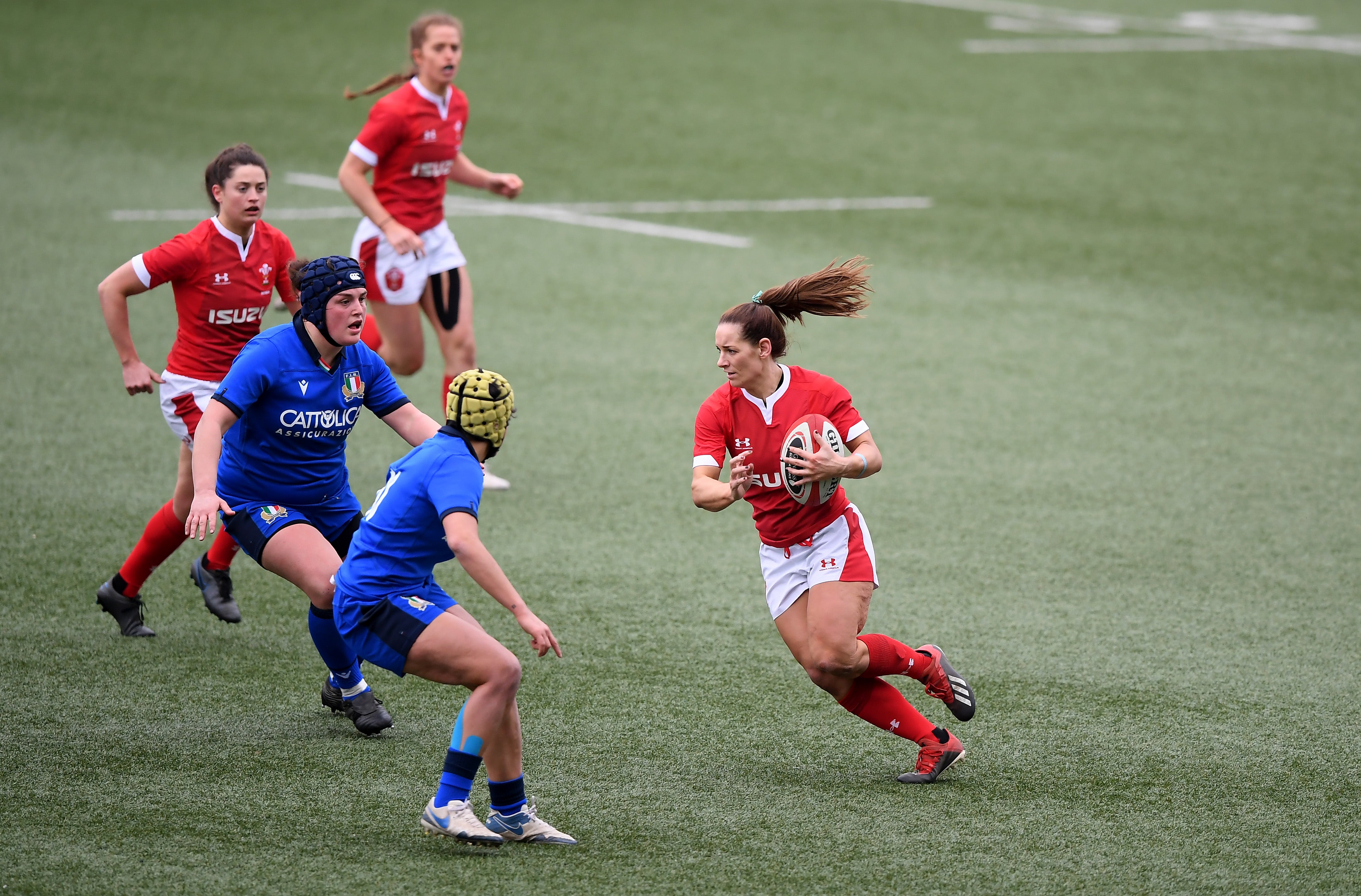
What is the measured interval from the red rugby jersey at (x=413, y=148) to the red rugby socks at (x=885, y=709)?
4.52 m

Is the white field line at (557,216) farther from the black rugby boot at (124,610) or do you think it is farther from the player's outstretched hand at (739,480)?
the player's outstretched hand at (739,480)

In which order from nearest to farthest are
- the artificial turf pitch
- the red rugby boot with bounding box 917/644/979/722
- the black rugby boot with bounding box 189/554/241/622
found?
1. the artificial turf pitch
2. the red rugby boot with bounding box 917/644/979/722
3. the black rugby boot with bounding box 189/554/241/622

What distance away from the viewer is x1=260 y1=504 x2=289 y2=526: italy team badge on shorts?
→ 18.8 ft

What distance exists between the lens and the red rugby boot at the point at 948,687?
562 centimetres

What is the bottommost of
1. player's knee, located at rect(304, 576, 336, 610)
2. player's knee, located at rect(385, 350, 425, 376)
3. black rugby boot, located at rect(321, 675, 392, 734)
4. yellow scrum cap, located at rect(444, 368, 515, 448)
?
black rugby boot, located at rect(321, 675, 392, 734)

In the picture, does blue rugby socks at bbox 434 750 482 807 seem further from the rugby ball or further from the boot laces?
the boot laces

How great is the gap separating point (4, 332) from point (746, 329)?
7607 mm


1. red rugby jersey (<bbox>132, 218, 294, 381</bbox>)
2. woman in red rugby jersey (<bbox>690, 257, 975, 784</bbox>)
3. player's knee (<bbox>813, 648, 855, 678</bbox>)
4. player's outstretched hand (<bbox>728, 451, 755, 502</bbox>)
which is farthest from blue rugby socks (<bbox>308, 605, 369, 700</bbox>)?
player's knee (<bbox>813, 648, 855, 678</bbox>)

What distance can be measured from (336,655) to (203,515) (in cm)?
93

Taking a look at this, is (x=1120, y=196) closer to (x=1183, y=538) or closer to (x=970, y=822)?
(x=1183, y=538)

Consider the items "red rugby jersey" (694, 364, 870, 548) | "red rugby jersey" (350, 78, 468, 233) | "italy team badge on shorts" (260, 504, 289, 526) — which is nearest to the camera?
"red rugby jersey" (694, 364, 870, 548)

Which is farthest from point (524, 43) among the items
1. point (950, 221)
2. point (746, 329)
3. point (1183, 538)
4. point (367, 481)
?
point (746, 329)

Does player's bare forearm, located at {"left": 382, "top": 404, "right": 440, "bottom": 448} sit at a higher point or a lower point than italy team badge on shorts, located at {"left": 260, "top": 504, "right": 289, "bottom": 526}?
higher

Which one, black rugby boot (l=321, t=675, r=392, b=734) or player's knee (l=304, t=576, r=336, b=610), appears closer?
player's knee (l=304, t=576, r=336, b=610)
